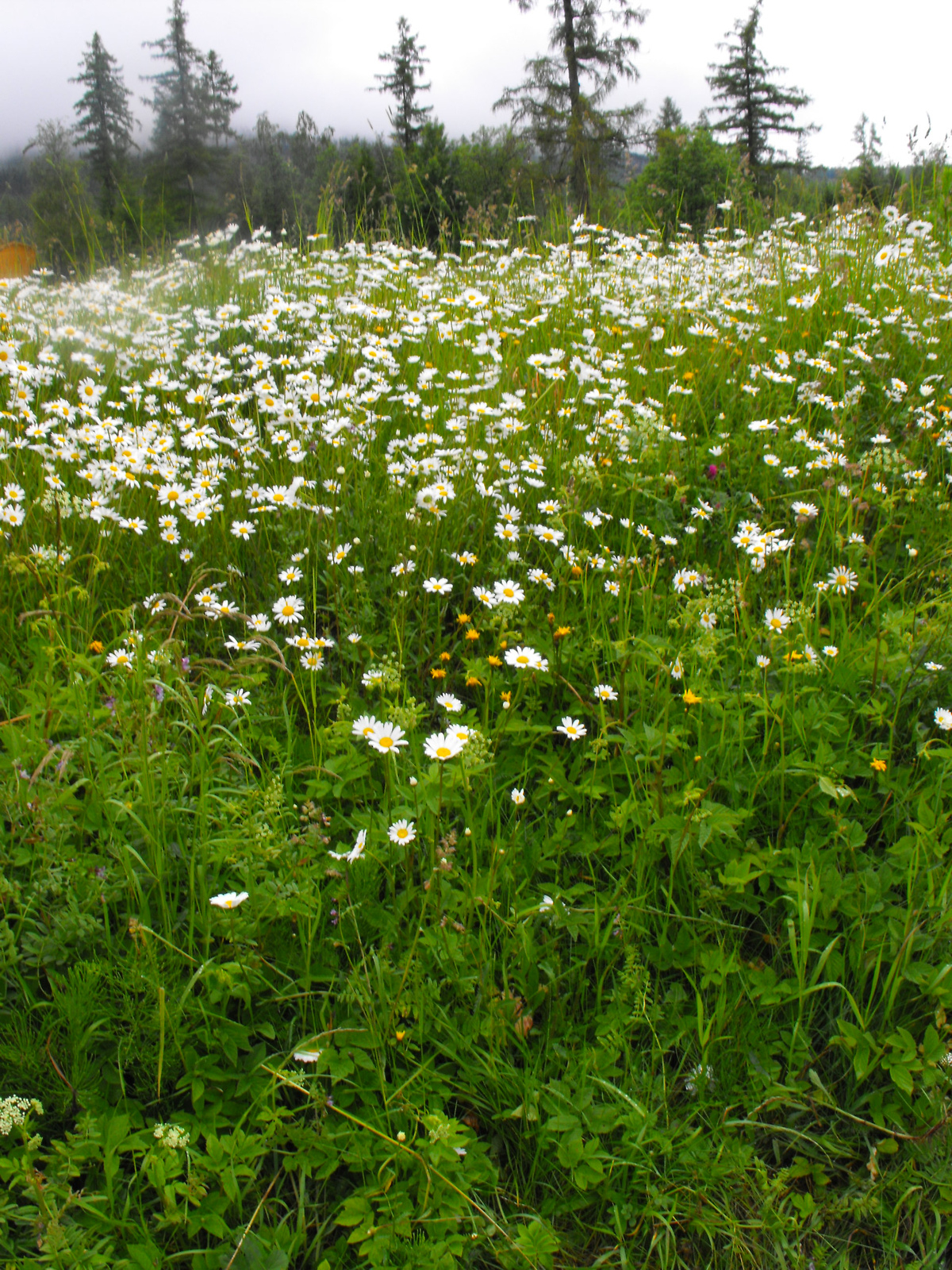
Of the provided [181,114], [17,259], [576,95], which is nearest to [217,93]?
[181,114]

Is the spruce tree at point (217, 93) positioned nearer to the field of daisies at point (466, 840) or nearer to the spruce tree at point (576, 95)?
the spruce tree at point (576, 95)

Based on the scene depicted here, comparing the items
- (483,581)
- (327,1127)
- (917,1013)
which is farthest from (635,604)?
(327,1127)

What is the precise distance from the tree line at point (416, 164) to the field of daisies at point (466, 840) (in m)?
3.28

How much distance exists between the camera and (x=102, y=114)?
36969mm

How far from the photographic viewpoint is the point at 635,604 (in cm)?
255

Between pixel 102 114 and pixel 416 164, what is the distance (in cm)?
4184

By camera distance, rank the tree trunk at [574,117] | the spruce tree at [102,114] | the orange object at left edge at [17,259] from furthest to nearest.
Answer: the spruce tree at [102,114]
the tree trunk at [574,117]
the orange object at left edge at [17,259]

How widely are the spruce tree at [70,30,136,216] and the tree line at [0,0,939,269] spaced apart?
10 centimetres

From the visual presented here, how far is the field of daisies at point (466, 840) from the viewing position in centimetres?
128

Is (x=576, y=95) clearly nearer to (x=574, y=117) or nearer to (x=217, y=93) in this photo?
(x=574, y=117)

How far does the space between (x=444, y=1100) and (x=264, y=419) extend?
3037 millimetres

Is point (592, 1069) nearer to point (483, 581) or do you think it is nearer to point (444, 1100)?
point (444, 1100)

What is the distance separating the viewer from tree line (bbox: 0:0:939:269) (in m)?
6.88

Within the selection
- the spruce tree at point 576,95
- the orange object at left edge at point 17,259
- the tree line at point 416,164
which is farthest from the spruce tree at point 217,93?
the orange object at left edge at point 17,259
